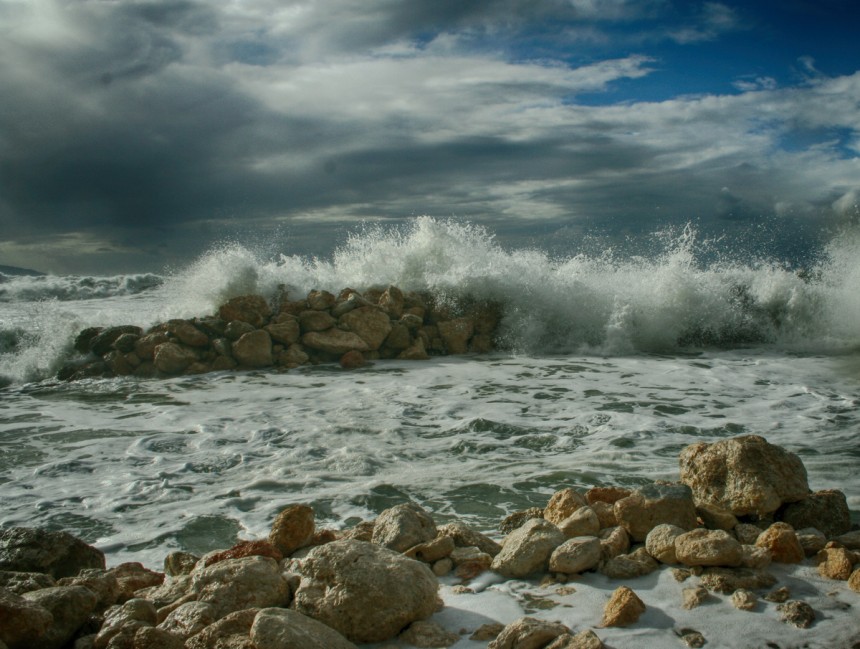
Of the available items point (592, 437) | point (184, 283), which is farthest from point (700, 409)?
point (184, 283)

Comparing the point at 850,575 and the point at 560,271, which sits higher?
the point at 560,271

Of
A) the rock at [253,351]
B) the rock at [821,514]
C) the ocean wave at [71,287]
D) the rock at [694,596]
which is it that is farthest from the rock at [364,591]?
the ocean wave at [71,287]

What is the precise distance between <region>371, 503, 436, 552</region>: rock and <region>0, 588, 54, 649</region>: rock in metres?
1.31

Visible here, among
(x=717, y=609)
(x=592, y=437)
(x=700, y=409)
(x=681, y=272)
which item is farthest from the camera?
(x=681, y=272)

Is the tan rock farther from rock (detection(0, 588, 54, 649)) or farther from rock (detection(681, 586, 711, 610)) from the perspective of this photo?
rock (detection(0, 588, 54, 649))

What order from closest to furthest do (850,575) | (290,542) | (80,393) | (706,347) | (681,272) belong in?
(850,575)
(290,542)
(80,393)
(706,347)
(681,272)

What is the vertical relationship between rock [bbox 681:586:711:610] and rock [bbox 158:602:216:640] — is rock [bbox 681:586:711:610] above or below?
above

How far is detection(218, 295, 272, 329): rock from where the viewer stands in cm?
1087

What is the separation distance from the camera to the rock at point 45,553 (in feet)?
10.8

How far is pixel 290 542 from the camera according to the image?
3.32m

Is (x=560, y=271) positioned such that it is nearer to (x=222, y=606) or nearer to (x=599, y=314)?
(x=599, y=314)

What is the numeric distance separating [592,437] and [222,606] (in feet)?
13.1

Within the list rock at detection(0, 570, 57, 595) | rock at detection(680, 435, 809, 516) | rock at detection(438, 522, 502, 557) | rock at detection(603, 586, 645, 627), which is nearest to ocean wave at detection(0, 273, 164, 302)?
rock at detection(0, 570, 57, 595)

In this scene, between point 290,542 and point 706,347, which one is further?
point 706,347
